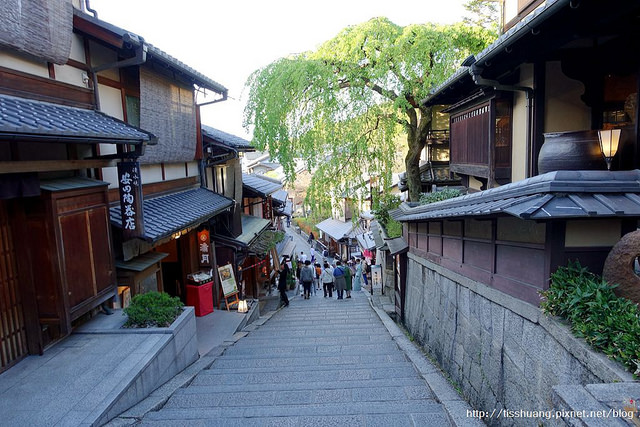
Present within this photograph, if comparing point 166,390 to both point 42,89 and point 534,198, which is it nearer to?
point 42,89

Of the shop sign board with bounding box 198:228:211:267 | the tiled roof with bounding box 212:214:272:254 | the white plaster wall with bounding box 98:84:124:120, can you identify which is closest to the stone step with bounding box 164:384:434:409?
the white plaster wall with bounding box 98:84:124:120

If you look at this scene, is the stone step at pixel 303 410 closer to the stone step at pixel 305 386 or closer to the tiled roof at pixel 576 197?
the stone step at pixel 305 386

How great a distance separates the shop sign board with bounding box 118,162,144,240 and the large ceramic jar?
768cm

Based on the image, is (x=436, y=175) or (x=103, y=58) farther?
(x=436, y=175)

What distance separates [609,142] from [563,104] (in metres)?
2.65

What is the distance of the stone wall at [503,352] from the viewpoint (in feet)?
14.1

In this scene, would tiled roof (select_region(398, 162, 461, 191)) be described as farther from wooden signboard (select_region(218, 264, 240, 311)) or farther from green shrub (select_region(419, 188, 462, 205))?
wooden signboard (select_region(218, 264, 240, 311))

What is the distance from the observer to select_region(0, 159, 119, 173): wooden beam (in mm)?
5770

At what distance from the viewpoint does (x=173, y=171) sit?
12734 mm

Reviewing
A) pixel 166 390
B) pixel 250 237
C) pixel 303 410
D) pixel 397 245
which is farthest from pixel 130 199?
pixel 397 245

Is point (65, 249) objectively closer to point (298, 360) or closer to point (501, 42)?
point (298, 360)

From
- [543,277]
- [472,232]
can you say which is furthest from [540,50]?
[543,277]

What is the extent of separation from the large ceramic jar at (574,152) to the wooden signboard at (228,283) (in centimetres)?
1161

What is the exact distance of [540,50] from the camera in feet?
22.3
